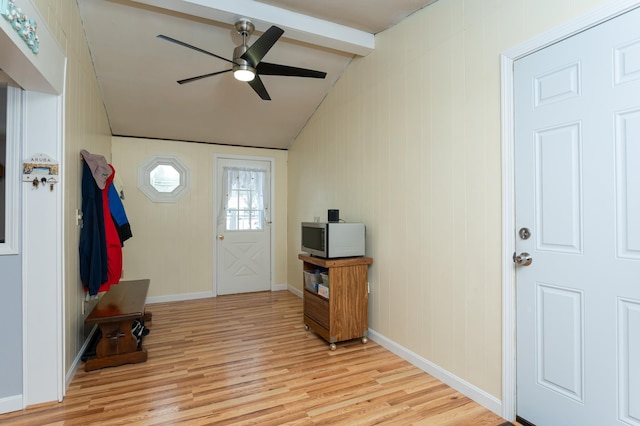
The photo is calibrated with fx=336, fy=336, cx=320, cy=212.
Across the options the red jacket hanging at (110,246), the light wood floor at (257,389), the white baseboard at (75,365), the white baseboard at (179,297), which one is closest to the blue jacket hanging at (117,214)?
the red jacket hanging at (110,246)

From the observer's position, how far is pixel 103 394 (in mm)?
2285

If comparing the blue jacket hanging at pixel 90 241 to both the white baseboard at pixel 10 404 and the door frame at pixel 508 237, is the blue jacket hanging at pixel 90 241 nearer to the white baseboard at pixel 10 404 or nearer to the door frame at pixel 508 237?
the white baseboard at pixel 10 404

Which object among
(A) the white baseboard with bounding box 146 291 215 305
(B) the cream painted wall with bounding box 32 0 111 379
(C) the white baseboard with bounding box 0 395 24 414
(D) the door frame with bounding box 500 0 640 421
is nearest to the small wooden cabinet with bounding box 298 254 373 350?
(D) the door frame with bounding box 500 0 640 421

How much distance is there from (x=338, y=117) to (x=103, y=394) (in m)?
3.33

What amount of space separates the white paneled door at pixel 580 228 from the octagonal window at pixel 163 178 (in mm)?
4290

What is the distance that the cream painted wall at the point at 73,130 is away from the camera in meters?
2.29

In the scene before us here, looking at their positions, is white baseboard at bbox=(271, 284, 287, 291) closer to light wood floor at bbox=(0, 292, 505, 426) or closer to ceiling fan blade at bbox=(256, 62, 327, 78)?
light wood floor at bbox=(0, 292, 505, 426)

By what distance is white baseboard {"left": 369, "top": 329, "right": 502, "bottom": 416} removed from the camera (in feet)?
6.93

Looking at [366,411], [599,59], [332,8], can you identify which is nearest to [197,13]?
[332,8]

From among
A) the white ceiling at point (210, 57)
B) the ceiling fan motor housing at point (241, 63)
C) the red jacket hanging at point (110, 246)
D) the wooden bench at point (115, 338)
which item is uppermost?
the white ceiling at point (210, 57)

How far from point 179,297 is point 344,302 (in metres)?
2.86

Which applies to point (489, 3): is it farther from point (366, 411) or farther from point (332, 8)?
point (366, 411)

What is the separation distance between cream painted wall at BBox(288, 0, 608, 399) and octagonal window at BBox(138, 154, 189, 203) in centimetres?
259

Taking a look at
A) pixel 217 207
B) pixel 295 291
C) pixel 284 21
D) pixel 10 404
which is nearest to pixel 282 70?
pixel 284 21
